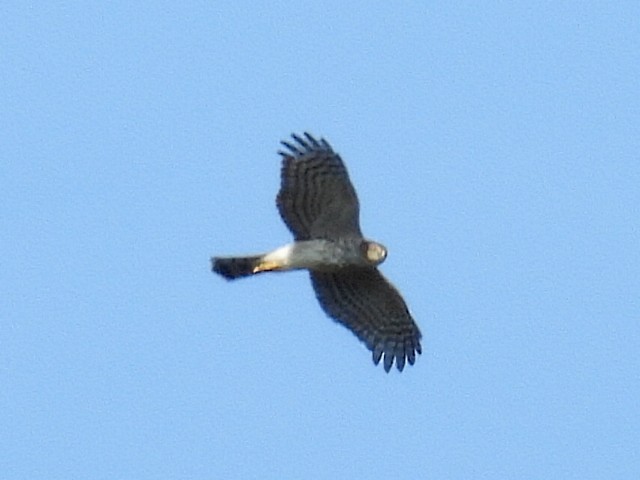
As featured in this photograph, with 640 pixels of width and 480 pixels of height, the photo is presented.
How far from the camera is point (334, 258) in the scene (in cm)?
2502

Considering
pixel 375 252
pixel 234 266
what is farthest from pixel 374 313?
pixel 234 266

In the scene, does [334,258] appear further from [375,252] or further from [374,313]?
[374,313]

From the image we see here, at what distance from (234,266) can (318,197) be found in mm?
1205

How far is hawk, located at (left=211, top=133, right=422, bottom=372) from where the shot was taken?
82.0 feet

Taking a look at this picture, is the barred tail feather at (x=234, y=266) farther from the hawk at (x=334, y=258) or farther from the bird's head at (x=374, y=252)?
the bird's head at (x=374, y=252)

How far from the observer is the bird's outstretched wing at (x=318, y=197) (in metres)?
25.2

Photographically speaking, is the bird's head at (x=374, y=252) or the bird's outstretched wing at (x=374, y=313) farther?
the bird's outstretched wing at (x=374, y=313)

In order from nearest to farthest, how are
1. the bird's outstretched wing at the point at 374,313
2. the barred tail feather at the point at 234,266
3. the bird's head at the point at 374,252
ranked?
1. the barred tail feather at the point at 234,266
2. the bird's head at the point at 374,252
3. the bird's outstretched wing at the point at 374,313

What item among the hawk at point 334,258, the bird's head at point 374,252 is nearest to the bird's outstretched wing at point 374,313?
the hawk at point 334,258

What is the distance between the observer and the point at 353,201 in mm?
25250

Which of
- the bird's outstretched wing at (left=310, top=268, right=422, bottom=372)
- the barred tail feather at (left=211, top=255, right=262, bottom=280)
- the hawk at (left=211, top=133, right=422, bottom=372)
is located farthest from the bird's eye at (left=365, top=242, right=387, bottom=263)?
the barred tail feather at (left=211, top=255, right=262, bottom=280)

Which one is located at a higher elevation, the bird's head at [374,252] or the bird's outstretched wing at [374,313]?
the bird's head at [374,252]

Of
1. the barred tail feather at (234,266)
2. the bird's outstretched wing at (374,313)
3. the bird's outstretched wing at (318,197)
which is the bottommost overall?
the bird's outstretched wing at (374,313)

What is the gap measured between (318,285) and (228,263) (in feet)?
4.25
